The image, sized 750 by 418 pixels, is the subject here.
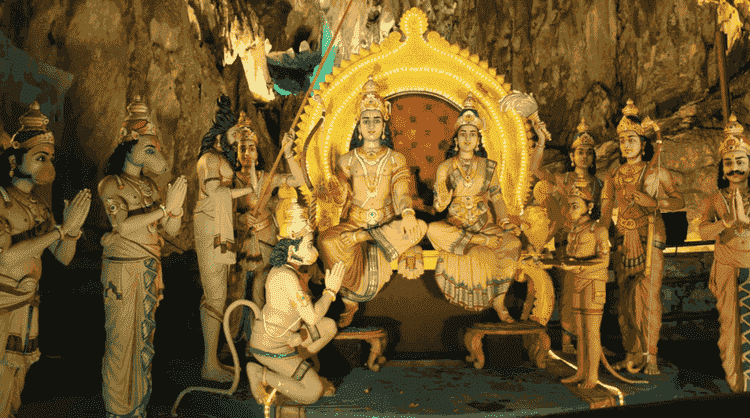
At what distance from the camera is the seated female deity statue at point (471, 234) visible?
4746mm

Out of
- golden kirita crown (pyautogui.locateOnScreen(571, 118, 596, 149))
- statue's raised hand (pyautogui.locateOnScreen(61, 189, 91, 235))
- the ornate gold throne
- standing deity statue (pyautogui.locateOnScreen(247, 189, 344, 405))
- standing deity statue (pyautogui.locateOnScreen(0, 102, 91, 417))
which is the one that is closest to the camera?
standing deity statue (pyautogui.locateOnScreen(0, 102, 91, 417))

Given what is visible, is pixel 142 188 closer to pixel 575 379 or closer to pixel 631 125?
pixel 575 379

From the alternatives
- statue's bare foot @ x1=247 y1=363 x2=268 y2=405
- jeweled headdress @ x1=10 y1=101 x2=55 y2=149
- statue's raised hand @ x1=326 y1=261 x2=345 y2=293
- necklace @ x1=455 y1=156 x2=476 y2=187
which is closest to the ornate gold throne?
necklace @ x1=455 y1=156 x2=476 y2=187

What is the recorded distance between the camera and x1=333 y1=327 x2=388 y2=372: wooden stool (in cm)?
455

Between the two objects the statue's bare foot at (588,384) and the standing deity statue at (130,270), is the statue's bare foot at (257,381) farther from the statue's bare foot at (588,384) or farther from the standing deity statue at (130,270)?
the statue's bare foot at (588,384)

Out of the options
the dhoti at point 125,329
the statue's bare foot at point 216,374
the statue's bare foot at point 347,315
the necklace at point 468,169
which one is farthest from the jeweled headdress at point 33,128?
the necklace at point 468,169

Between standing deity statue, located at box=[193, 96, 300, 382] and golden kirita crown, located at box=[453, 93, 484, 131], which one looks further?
golden kirita crown, located at box=[453, 93, 484, 131]

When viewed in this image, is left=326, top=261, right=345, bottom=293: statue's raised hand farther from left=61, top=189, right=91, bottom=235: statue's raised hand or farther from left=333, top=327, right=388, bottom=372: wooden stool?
left=61, top=189, right=91, bottom=235: statue's raised hand

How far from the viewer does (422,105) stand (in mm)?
5461

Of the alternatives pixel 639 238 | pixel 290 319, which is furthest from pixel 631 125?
pixel 290 319

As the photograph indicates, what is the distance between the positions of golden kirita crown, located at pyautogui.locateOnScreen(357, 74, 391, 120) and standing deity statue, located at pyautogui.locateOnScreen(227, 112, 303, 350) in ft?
2.64

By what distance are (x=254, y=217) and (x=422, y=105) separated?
6.58 ft

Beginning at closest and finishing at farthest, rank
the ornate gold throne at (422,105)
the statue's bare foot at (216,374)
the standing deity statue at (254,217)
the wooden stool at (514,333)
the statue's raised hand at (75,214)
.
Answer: the statue's raised hand at (75,214) → the statue's bare foot at (216,374) → the wooden stool at (514,333) → the standing deity statue at (254,217) → the ornate gold throne at (422,105)

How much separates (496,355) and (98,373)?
3.83 metres
